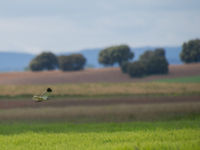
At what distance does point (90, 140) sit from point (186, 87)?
168ft

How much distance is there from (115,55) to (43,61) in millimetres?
19635

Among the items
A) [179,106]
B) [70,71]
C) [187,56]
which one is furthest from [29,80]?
[179,106]

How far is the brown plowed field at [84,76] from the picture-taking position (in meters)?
99.7

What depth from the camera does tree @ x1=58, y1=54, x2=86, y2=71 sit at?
117 m

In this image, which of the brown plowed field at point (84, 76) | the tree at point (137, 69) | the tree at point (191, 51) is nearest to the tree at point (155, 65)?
the tree at point (137, 69)

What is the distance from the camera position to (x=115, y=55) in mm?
120250

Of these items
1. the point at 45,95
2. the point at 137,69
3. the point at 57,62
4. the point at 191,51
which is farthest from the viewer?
the point at 57,62

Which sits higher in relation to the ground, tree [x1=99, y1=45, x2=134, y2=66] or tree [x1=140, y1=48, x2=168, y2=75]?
tree [x1=99, y1=45, x2=134, y2=66]

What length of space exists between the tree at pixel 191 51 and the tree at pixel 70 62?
2613 centimetres

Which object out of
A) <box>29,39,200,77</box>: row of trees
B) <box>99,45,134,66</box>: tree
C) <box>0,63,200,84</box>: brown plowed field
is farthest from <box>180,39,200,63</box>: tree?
<box>99,45,134,66</box>: tree

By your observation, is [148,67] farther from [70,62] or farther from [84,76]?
[70,62]

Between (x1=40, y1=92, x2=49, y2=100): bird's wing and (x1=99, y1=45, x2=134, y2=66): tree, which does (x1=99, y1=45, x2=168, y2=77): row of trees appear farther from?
(x1=40, y1=92, x2=49, y2=100): bird's wing

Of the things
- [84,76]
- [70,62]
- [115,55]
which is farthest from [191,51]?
[70,62]

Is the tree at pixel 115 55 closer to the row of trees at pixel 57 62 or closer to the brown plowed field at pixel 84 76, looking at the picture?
the row of trees at pixel 57 62
